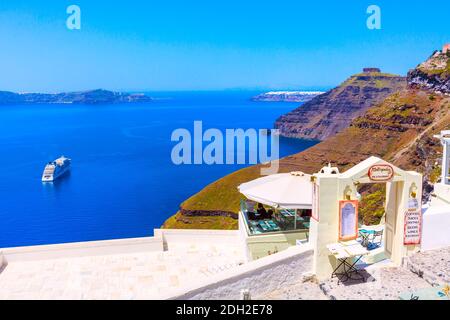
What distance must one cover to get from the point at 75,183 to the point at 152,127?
96660 millimetres

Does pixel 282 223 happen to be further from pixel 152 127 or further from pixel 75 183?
pixel 152 127

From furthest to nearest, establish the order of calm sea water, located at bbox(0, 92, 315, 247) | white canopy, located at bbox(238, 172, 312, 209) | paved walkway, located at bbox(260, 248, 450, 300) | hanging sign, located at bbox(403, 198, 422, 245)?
1. calm sea water, located at bbox(0, 92, 315, 247)
2. white canopy, located at bbox(238, 172, 312, 209)
3. hanging sign, located at bbox(403, 198, 422, 245)
4. paved walkway, located at bbox(260, 248, 450, 300)

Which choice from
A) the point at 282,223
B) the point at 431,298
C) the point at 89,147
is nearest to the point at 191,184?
the point at 89,147

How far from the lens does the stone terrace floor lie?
13.0 m

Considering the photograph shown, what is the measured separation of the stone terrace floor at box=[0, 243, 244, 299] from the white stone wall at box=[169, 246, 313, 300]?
2.28 metres

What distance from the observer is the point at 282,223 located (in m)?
15.9

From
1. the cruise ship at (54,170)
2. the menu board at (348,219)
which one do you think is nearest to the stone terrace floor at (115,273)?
the menu board at (348,219)

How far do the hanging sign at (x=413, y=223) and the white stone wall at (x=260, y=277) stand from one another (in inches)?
108

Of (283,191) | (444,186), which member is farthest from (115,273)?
(444,186)

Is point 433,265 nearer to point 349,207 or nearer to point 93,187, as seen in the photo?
point 349,207

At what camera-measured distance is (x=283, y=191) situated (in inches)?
618

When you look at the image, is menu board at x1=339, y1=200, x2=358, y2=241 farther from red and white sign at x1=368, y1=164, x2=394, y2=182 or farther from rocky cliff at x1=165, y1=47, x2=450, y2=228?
rocky cliff at x1=165, y1=47, x2=450, y2=228

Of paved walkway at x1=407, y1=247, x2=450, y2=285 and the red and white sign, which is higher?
the red and white sign

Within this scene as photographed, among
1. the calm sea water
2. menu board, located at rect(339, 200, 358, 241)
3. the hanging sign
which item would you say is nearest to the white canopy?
menu board, located at rect(339, 200, 358, 241)
